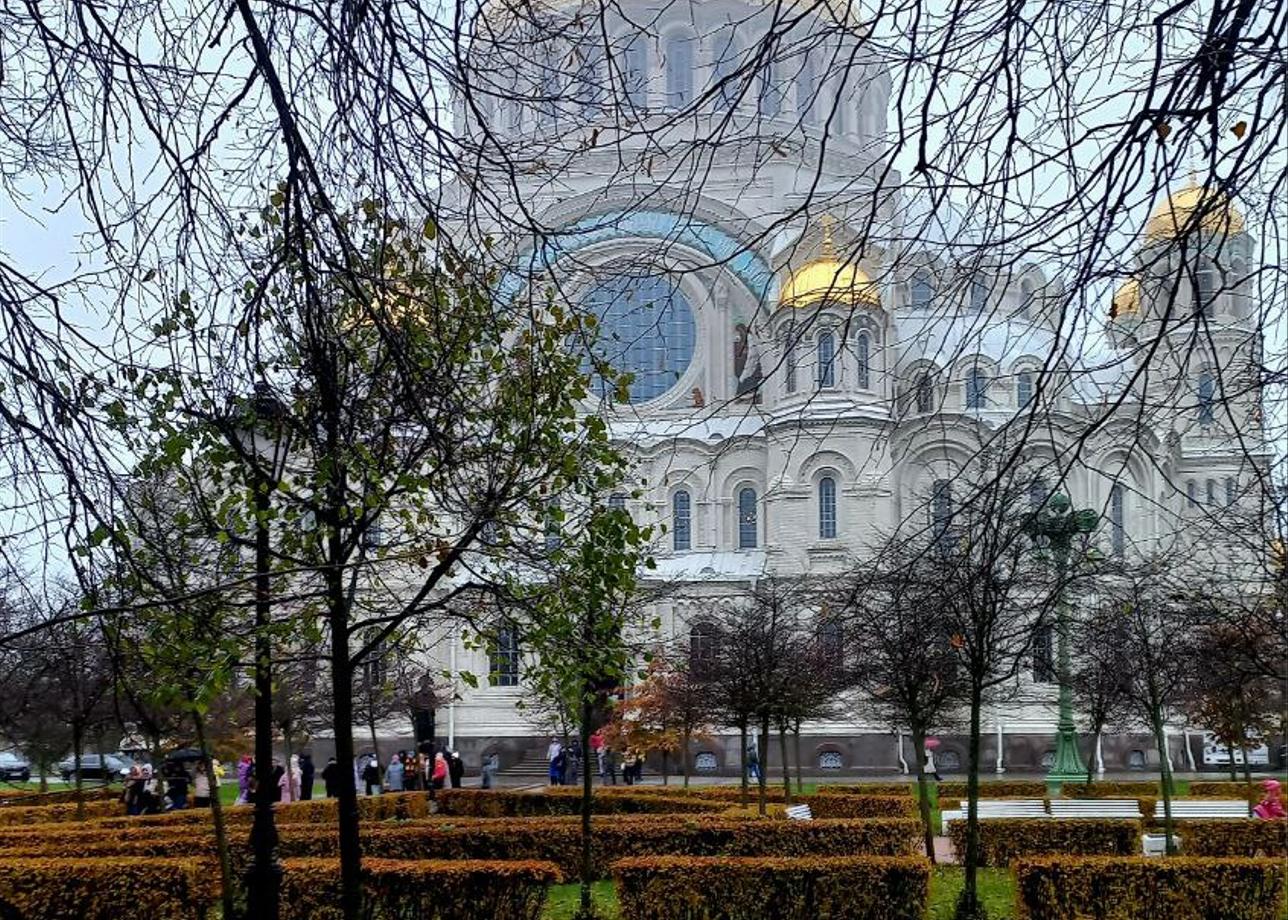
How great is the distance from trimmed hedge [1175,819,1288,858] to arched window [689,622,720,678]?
9.23 meters

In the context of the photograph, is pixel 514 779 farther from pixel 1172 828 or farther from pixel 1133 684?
pixel 1172 828

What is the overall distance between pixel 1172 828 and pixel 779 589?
690 inches

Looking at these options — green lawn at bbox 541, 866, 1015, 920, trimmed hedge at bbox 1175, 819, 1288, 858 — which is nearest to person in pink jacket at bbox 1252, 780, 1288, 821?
trimmed hedge at bbox 1175, 819, 1288, 858

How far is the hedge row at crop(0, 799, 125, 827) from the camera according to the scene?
19.6 m

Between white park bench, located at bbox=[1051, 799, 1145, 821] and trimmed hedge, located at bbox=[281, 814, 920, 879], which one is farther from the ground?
trimmed hedge, located at bbox=[281, 814, 920, 879]

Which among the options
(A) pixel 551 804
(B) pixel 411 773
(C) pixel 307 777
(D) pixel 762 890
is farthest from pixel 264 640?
(B) pixel 411 773

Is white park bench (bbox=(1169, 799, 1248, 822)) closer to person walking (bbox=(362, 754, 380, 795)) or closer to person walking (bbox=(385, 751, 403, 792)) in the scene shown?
person walking (bbox=(362, 754, 380, 795))

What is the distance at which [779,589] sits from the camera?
33.4 metres

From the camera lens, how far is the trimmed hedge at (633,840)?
→ 44.6ft

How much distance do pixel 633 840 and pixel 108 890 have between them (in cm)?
532

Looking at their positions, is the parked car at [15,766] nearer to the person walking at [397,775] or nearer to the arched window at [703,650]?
the person walking at [397,775]

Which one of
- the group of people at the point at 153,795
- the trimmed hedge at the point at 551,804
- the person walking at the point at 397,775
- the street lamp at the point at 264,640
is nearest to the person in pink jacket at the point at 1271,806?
the trimmed hedge at the point at 551,804

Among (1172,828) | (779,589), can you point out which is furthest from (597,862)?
(779,589)

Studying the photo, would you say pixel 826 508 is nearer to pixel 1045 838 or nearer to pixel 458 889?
pixel 1045 838
